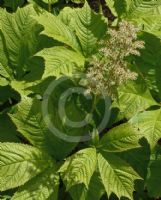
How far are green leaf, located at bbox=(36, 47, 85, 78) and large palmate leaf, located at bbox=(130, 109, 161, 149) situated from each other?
1.64ft

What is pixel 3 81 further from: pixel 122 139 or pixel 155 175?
pixel 155 175

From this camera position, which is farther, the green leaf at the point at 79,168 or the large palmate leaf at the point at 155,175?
the large palmate leaf at the point at 155,175

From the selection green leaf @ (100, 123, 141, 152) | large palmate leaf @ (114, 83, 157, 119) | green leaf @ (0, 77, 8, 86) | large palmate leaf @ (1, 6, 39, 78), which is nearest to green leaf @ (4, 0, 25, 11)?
large palmate leaf @ (1, 6, 39, 78)

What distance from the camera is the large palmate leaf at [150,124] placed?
2.66 meters

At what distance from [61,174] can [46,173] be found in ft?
0.31

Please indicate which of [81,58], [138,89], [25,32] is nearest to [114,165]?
[138,89]

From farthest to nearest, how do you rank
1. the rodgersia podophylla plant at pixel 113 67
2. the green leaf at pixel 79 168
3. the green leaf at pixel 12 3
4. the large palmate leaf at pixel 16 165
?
the green leaf at pixel 12 3 → the large palmate leaf at pixel 16 165 → the green leaf at pixel 79 168 → the rodgersia podophylla plant at pixel 113 67

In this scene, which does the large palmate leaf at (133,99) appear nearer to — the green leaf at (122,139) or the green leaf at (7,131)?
the green leaf at (122,139)

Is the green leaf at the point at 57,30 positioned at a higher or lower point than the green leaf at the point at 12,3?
lower

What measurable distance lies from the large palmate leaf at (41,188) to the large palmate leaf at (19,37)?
798 mm

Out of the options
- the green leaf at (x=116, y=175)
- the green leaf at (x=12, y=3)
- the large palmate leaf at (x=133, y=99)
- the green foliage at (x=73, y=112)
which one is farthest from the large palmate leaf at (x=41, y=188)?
the green leaf at (x=12, y=3)

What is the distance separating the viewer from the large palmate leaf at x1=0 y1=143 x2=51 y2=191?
8.61 feet

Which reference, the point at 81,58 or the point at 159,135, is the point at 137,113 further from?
the point at 81,58

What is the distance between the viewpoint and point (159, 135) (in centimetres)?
266
